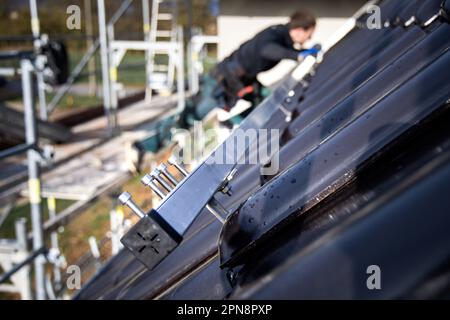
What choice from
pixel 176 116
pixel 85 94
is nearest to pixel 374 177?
pixel 176 116

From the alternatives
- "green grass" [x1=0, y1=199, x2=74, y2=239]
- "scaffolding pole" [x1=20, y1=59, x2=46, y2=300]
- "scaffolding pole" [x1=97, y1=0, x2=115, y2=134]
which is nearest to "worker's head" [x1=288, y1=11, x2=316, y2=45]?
"scaffolding pole" [x1=20, y1=59, x2=46, y2=300]

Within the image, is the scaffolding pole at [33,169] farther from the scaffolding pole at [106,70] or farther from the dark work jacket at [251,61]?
the scaffolding pole at [106,70]

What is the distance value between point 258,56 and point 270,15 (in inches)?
119

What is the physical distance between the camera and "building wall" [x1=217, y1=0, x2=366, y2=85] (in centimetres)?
674

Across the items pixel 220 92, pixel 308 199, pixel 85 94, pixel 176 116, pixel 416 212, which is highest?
pixel 416 212

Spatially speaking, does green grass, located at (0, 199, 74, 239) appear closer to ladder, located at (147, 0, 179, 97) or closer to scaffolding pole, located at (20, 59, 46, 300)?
scaffolding pole, located at (20, 59, 46, 300)

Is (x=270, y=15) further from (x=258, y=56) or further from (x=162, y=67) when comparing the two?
(x=162, y=67)

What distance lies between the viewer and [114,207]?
14.9 ft

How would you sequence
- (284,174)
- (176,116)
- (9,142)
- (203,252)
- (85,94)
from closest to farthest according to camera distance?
(284,174) < (203,252) < (176,116) < (9,142) < (85,94)

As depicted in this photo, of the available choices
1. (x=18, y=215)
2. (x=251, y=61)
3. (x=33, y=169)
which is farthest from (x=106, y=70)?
(x=33, y=169)

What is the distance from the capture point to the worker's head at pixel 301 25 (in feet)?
12.6
